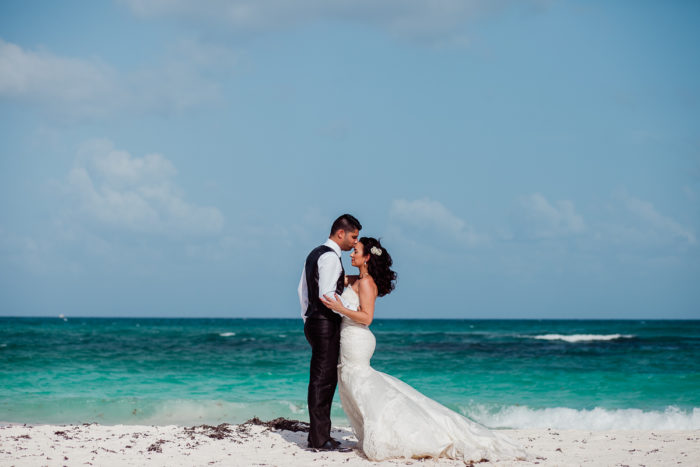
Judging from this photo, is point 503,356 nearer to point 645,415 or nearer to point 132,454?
point 645,415

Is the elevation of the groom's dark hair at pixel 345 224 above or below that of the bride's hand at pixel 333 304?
above

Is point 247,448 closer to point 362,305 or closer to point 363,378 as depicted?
point 363,378

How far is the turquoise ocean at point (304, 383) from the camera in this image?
11.6 m

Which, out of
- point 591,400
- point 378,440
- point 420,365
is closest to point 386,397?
point 378,440

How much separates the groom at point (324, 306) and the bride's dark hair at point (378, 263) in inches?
6.4

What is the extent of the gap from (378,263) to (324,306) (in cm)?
68

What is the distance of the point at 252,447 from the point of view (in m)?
7.21

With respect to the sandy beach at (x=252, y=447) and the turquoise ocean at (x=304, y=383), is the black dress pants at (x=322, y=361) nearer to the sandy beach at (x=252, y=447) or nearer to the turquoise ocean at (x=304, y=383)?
the sandy beach at (x=252, y=447)

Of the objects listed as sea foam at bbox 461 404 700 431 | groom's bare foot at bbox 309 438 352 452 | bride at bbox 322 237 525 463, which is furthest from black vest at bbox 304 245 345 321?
sea foam at bbox 461 404 700 431

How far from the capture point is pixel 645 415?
1163cm

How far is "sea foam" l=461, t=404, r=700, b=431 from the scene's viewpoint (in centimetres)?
1127

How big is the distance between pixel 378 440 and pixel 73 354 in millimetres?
19944

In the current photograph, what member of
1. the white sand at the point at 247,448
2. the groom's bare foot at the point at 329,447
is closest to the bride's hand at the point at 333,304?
the white sand at the point at 247,448

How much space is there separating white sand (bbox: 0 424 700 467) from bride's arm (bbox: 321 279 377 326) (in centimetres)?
134
